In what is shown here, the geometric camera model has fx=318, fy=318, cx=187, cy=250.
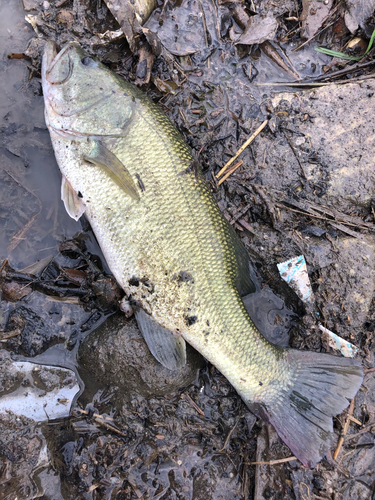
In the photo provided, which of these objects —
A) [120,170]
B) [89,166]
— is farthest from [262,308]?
[89,166]

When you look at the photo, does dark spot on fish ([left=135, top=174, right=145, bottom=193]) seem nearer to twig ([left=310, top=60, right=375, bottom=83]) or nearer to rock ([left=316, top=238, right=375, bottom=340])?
rock ([left=316, top=238, right=375, bottom=340])

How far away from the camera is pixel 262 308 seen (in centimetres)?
363

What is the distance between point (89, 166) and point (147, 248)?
1.01 meters

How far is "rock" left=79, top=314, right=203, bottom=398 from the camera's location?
3.26 metres

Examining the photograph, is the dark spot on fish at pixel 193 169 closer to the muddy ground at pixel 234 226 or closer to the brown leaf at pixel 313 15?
the muddy ground at pixel 234 226

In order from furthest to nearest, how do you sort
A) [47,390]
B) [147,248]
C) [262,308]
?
1. [262,308]
2. [47,390]
3. [147,248]

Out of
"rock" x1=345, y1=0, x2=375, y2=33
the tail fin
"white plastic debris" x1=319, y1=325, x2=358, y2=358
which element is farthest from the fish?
"rock" x1=345, y1=0, x2=375, y2=33

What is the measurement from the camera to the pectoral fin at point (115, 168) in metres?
3.02

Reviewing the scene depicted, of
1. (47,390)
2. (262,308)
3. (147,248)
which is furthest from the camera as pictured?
(262,308)

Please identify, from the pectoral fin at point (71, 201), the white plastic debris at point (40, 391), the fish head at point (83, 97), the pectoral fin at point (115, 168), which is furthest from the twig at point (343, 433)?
the fish head at point (83, 97)

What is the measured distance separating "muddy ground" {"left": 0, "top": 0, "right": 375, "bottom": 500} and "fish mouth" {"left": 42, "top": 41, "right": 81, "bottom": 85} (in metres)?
0.30

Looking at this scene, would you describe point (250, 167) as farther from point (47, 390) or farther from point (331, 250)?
point (47, 390)

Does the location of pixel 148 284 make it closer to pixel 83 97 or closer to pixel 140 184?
pixel 140 184

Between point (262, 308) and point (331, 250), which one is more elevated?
point (331, 250)
